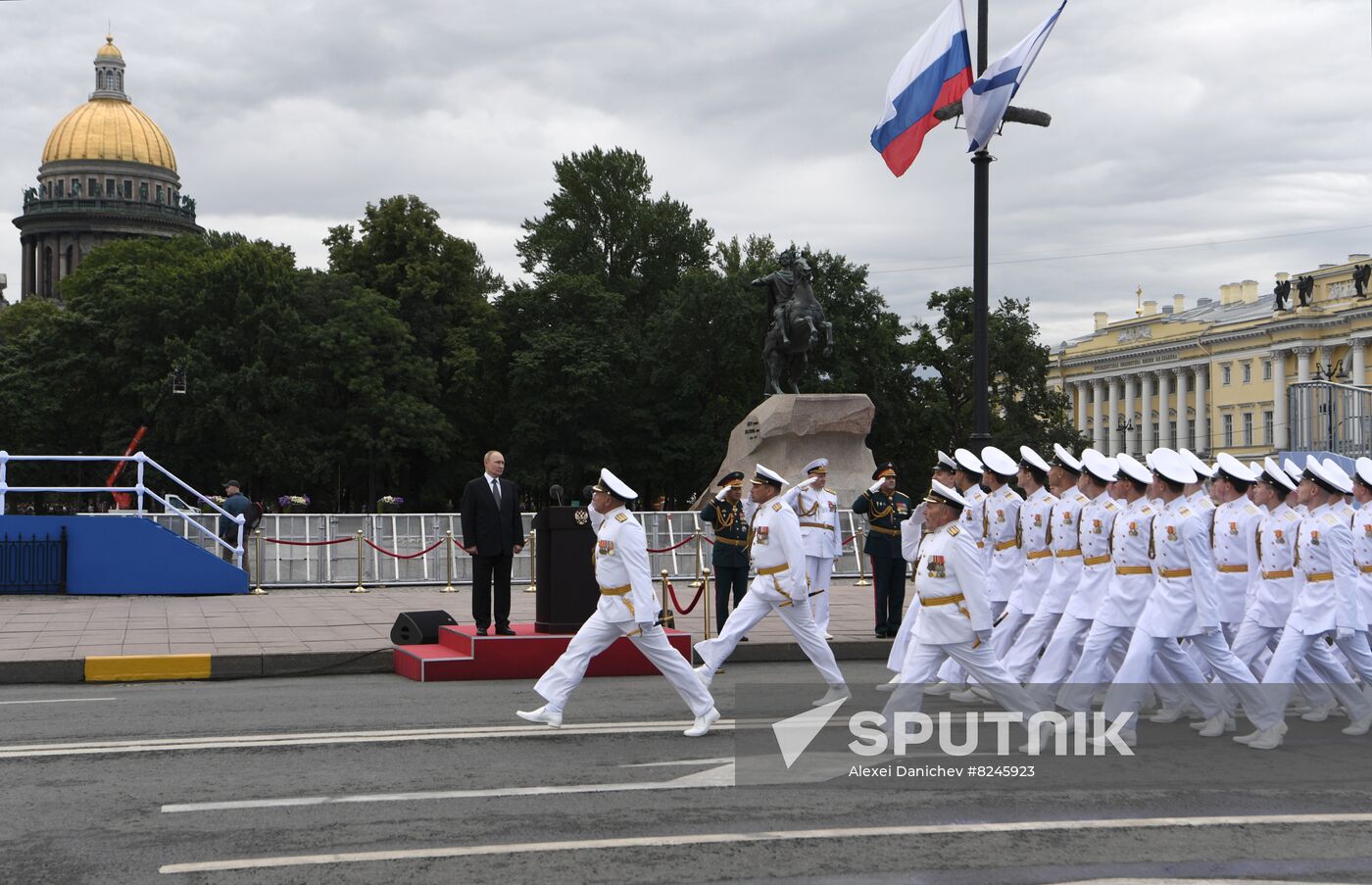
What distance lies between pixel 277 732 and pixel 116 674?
3.99 meters

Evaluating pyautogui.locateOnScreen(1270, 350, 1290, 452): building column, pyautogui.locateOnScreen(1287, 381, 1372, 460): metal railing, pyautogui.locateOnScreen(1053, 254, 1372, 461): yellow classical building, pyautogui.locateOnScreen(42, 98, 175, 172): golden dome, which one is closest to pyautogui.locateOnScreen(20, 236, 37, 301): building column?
pyautogui.locateOnScreen(42, 98, 175, 172): golden dome

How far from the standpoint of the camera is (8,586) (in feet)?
67.1

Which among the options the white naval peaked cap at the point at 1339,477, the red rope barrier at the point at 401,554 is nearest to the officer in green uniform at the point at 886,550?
the white naval peaked cap at the point at 1339,477

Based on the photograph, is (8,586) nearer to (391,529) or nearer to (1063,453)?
(391,529)

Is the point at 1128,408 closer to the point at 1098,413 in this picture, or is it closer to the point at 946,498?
the point at 1098,413

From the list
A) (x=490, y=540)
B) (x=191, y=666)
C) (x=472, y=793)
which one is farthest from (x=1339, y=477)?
(x=191, y=666)

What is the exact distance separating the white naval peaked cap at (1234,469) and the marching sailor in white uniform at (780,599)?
318cm

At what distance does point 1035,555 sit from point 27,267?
128m

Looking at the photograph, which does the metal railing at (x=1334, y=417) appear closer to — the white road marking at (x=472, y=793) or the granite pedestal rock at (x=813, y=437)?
the granite pedestal rock at (x=813, y=437)

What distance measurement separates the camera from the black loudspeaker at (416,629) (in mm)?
13727

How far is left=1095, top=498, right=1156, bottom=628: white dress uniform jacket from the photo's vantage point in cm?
997

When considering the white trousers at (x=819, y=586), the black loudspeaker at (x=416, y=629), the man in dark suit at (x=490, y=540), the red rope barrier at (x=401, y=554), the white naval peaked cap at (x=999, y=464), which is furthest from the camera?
the red rope barrier at (x=401, y=554)

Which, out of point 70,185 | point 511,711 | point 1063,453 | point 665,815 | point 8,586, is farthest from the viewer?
point 70,185

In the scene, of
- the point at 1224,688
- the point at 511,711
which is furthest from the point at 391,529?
the point at 1224,688
